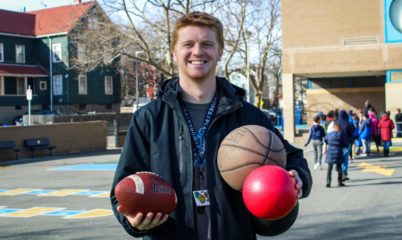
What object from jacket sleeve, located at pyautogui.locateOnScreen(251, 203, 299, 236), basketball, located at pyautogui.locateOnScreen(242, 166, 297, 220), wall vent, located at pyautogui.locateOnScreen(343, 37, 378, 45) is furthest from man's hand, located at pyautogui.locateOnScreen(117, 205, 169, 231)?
wall vent, located at pyautogui.locateOnScreen(343, 37, 378, 45)

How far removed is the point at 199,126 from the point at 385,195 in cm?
938

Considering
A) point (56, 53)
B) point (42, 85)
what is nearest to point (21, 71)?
point (42, 85)

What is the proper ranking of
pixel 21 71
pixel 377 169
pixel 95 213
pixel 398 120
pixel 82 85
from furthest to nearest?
pixel 82 85 < pixel 21 71 < pixel 398 120 < pixel 377 169 < pixel 95 213

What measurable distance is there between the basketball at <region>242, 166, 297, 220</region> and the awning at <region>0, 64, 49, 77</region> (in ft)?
159

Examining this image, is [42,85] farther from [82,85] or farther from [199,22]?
[199,22]

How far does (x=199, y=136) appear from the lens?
313 centimetres

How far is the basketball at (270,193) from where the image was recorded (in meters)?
2.90

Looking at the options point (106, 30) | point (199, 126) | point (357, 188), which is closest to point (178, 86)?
point (199, 126)

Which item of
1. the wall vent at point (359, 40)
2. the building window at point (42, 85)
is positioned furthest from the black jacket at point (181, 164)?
the building window at point (42, 85)

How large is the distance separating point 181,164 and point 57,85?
51830 mm

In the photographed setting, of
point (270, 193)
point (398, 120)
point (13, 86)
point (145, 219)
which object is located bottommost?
point (145, 219)

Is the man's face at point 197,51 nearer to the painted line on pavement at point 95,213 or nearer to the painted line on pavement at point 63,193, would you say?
the painted line on pavement at point 95,213

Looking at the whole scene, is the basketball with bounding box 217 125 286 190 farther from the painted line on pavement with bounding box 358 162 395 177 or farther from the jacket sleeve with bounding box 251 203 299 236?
the painted line on pavement with bounding box 358 162 395 177

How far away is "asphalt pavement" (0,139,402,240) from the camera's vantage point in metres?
8.35
